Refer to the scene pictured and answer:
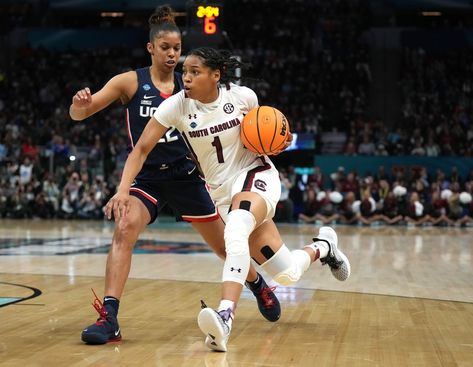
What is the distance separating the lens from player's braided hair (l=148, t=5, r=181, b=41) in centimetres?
613

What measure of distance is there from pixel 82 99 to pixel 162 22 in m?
0.96

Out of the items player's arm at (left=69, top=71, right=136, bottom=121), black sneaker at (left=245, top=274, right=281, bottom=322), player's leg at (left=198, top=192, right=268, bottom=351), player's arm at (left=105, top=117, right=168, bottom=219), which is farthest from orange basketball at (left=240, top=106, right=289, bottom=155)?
black sneaker at (left=245, top=274, right=281, bottom=322)

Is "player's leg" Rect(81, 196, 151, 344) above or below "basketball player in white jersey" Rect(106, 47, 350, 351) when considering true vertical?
below

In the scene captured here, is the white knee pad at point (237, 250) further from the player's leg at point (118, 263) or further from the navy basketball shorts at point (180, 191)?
the navy basketball shorts at point (180, 191)

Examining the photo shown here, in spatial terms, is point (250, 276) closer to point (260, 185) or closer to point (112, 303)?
point (260, 185)

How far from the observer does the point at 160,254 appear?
11.8 m

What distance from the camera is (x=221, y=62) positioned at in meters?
5.76

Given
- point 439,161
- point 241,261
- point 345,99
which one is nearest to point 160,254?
point 241,261

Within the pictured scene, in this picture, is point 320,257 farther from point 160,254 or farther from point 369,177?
point 369,177

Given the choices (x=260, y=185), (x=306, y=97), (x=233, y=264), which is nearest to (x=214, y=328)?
(x=233, y=264)

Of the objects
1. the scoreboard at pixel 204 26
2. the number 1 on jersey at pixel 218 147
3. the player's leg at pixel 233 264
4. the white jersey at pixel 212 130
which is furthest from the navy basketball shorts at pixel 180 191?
the scoreboard at pixel 204 26

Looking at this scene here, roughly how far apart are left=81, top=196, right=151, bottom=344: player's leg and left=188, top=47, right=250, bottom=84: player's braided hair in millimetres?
1027

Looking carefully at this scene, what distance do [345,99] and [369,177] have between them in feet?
21.1

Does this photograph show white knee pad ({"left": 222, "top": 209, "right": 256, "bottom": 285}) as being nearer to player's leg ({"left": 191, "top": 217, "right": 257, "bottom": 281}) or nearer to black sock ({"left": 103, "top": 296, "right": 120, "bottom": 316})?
black sock ({"left": 103, "top": 296, "right": 120, "bottom": 316})
